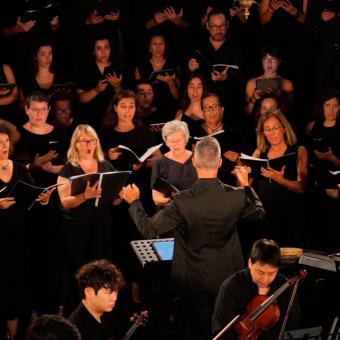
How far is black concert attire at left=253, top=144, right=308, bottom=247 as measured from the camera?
734cm

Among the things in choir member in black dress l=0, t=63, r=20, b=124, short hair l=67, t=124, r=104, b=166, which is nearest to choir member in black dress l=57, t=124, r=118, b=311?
short hair l=67, t=124, r=104, b=166

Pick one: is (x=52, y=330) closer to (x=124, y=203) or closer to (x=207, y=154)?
(x=207, y=154)

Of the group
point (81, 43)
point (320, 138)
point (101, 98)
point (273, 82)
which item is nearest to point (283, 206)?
point (320, 138)

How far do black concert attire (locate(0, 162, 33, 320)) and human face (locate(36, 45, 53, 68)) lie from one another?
167 centimetres

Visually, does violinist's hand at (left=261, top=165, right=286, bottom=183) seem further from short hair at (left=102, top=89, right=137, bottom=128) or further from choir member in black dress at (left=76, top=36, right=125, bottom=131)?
choir member in black dress at (left=76, top=36, right=125, bottom=131)

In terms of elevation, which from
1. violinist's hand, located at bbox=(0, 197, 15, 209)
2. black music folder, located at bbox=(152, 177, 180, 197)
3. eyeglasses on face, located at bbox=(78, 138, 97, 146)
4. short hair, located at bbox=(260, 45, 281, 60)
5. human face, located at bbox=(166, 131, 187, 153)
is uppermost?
short hair, located at bbox=(260, 45, 281, 60)

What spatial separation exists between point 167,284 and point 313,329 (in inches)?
65.1

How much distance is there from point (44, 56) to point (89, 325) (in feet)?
12.7

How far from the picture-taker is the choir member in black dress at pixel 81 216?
6.77 metres

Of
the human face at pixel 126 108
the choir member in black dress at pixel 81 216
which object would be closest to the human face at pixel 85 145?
the choir member in black dress at pixel 81 216

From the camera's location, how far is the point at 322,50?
351 inches

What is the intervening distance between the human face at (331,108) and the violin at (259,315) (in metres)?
3.26

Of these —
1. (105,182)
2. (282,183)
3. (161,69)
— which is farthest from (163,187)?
(161,69)

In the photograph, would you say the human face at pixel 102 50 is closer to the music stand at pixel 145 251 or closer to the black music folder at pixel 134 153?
the black music folder at pixel 134 153
